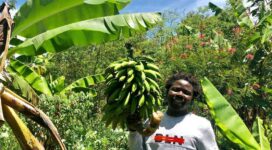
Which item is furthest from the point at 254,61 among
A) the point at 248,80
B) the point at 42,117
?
the point at 42,117

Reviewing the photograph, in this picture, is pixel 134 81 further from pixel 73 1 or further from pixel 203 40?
pixel 203 40

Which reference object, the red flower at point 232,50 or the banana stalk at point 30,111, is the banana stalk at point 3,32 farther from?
the red flower at point 232,50

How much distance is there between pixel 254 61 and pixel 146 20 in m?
5.05

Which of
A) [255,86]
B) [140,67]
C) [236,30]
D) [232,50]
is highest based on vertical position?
[140,67]

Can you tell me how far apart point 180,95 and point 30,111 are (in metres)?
0.99

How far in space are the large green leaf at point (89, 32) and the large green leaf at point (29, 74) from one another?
0.76m

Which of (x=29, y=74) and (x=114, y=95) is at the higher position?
(x=114, y=95)

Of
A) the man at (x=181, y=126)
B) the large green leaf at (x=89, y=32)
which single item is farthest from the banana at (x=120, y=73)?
the large green leaf at (x=89, y=32)

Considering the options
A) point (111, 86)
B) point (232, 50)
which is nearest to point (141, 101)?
point (111, 86)

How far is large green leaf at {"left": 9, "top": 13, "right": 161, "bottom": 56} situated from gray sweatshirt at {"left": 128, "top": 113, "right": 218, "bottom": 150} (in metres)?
2.05

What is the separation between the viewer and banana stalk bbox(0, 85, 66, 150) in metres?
2.88

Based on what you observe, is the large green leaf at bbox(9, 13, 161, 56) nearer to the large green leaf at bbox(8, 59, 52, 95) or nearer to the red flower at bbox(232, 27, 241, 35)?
the large green leaf at bbox(8, 59, 52, 95)

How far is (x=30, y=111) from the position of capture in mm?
2928

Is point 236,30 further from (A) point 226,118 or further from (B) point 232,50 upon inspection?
(A) point 226,118
